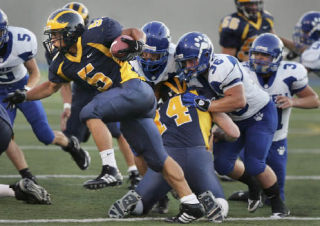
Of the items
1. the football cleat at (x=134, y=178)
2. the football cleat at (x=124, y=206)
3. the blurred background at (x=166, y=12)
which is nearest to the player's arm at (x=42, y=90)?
the football cleat at (x=124, y=206)

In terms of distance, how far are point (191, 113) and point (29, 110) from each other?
1.54 metres

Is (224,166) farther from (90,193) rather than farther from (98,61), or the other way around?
(98,61)

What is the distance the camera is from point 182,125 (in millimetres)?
4656

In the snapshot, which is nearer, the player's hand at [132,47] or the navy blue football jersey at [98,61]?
the player's hand at [132,47]

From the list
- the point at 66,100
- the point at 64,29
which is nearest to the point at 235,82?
the point at 64,29

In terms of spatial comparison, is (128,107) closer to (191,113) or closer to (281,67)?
(191,113)

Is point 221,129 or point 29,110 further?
point 29,110

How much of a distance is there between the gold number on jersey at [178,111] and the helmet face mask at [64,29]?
0.78 metres

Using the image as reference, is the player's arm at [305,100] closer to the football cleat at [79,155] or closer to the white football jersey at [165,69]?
the white football jersey at [165,69]

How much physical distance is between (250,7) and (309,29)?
656 millimetres

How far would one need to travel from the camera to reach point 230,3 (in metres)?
16.6

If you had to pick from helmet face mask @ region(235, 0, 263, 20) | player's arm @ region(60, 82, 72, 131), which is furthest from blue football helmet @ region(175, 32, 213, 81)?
helmet face mask @ region(235, 0, 263, 20)

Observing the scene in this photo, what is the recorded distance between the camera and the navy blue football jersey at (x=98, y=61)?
4.50m

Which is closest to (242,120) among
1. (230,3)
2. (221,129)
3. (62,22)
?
(221,129)
